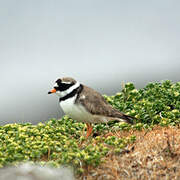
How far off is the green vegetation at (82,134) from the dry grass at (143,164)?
0.15 meters

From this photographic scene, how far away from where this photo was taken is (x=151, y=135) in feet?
25.3

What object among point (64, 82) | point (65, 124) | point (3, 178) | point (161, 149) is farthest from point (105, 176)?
point (65, 124)

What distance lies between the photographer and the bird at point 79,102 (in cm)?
773

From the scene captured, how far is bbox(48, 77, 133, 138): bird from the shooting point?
25.4ft

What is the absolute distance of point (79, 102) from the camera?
773 centimetres

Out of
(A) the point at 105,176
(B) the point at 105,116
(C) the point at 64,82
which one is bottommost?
(A) the point at 105,176

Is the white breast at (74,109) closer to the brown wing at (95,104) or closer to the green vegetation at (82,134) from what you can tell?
the brown wing at (95,104)

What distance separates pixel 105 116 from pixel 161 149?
1.66m

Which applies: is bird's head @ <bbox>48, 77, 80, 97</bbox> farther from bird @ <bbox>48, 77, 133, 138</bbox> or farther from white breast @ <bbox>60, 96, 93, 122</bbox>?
white breast @ <bbox>60, 96, 93, 122</bbox>

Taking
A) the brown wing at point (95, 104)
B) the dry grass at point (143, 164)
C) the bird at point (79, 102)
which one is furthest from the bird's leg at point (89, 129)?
the dry grass at point (143, 164)

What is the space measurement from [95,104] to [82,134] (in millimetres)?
802

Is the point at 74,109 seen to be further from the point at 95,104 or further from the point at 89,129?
the point at 89,129

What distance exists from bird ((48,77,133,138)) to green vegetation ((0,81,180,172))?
422mm

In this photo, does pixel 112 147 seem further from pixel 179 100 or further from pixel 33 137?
pixel 179 100
